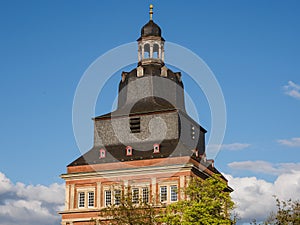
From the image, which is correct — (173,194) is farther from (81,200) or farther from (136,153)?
(81,200)

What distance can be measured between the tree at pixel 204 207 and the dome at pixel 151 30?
28.9 m

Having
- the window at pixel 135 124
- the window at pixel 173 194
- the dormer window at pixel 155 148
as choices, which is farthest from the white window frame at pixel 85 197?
the window at pixel 173 194

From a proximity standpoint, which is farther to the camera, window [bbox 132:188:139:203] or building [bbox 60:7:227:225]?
building [bbox 60:7:227:225]

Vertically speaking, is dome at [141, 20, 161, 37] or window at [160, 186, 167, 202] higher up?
dome at [141, 20, 161, 37]

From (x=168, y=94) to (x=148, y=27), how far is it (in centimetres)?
891

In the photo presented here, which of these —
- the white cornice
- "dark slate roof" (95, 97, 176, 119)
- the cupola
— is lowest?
the white cornice

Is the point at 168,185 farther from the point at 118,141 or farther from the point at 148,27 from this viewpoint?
the point at 148,27

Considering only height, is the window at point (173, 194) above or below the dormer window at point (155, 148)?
below

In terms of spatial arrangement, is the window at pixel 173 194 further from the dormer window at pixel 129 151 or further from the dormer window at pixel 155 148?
the dormer window at pixel 129 151

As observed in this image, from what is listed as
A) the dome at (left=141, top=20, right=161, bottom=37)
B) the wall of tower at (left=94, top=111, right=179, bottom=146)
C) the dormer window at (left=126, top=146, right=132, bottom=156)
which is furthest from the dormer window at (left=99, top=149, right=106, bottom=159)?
the dome at (left=141, top=20, right=161, bottom=37)

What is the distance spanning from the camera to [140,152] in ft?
230

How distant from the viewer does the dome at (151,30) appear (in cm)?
7844

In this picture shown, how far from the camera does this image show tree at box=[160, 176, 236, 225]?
161ft

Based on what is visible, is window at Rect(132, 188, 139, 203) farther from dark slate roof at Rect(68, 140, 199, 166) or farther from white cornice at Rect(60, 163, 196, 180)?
dark slate roof at Rect(68, 140, 199, 166)
